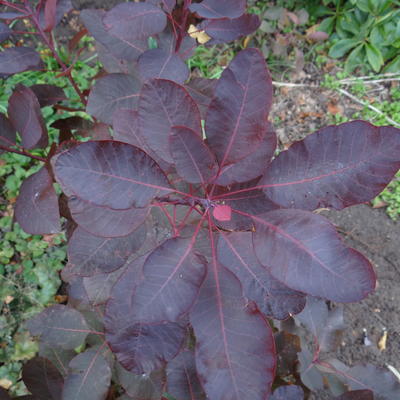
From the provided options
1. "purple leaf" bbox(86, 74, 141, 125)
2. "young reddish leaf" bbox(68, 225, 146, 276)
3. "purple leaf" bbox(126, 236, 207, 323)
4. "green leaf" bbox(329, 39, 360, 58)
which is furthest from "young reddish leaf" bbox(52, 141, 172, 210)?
"green leaf" bbox(329, 39, 360, 58)

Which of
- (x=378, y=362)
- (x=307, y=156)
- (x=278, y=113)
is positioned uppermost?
(x=307, y=156)

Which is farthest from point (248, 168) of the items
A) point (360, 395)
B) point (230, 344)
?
point (360, 395)

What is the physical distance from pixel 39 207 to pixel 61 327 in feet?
1.41

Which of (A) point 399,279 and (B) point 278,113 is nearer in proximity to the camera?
(A) point 399,279

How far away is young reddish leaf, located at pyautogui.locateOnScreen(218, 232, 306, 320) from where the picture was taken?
2.60 ft

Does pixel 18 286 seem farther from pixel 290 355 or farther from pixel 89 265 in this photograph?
A: pixel 290 355

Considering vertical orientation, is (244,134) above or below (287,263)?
above

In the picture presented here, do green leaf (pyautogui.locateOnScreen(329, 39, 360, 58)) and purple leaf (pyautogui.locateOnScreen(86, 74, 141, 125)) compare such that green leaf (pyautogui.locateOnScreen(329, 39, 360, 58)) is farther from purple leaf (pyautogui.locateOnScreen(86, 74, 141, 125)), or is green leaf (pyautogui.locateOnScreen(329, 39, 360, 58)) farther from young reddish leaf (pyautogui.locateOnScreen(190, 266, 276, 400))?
young reddish leaf (pyautogui.locateOnScreen(190, 266, 276, 400))

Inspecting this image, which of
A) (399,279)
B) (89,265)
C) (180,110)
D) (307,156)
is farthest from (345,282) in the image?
(399,279)

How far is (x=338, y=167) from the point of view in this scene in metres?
0.70

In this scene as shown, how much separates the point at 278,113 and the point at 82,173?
233 cm

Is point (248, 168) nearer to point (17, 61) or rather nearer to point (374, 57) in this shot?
point (17, 61)

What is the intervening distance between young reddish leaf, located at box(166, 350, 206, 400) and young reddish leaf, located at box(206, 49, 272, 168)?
653mm

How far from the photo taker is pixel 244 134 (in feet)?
2.38
